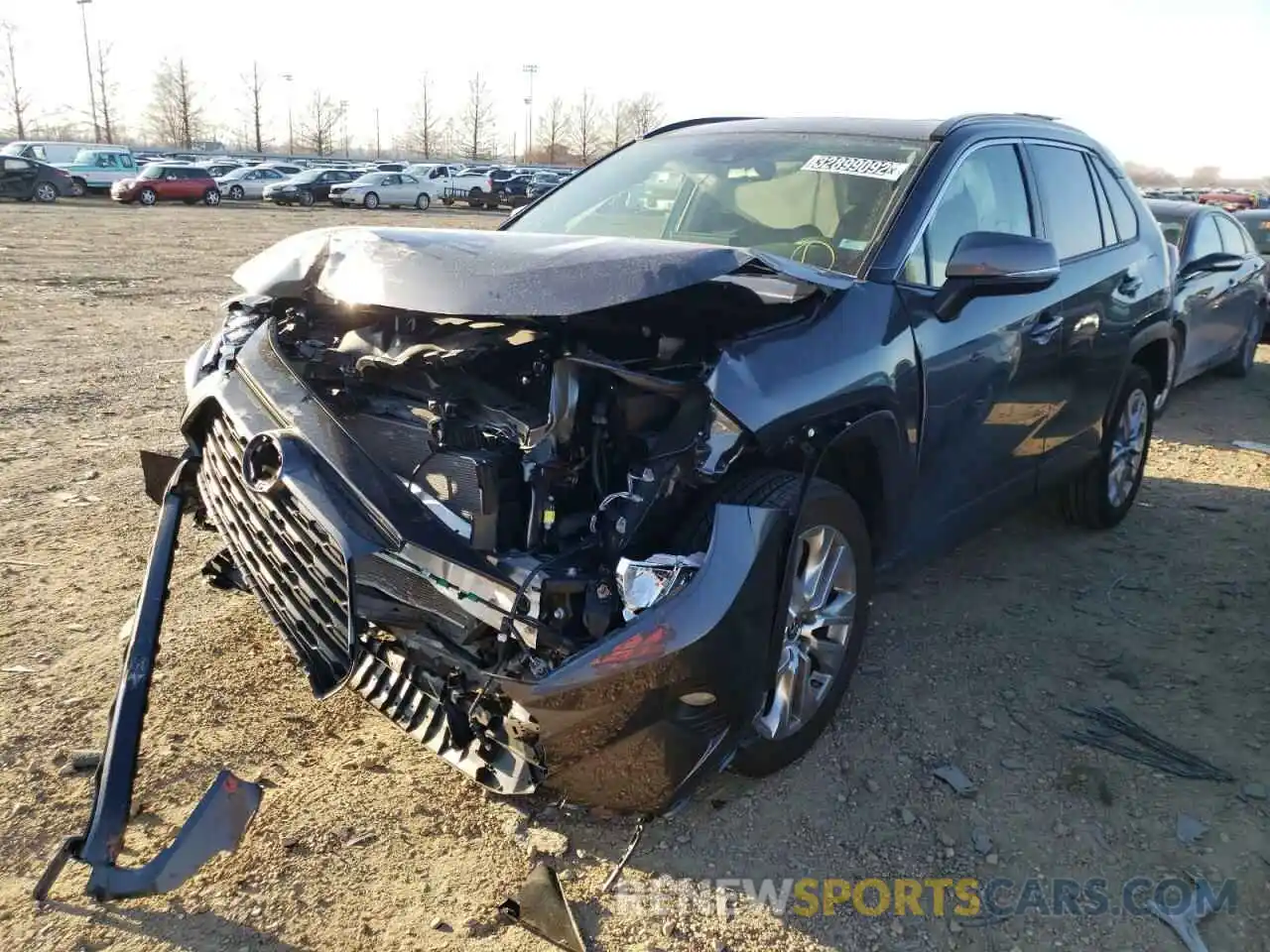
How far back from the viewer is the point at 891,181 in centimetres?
355

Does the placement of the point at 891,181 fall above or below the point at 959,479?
above

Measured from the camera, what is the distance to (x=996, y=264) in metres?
3.19

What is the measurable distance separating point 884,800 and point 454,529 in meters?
1.51

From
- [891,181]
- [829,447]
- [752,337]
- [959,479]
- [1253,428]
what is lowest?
[1253,428]

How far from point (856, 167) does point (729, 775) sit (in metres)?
2.17

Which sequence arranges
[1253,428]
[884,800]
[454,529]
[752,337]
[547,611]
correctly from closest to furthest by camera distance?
[547,611], [454,529], [752,337], [884,800], [1253,428]

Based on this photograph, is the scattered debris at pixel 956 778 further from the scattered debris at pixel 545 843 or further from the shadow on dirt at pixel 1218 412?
the shadow on dirt at pixel 1218 412

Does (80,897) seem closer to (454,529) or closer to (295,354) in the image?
(454,529)

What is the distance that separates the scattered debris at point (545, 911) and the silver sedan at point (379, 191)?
39.7 m

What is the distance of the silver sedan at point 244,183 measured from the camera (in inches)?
1562

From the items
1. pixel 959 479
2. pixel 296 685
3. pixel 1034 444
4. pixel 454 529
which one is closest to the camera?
pixel 454 529

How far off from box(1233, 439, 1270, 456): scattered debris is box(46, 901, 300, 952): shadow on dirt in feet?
24.0

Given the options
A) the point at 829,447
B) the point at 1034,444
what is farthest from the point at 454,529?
the point at 1034,444

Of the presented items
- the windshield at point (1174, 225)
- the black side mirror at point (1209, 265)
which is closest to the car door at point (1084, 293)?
the black side mirror at point (1209, 265)
